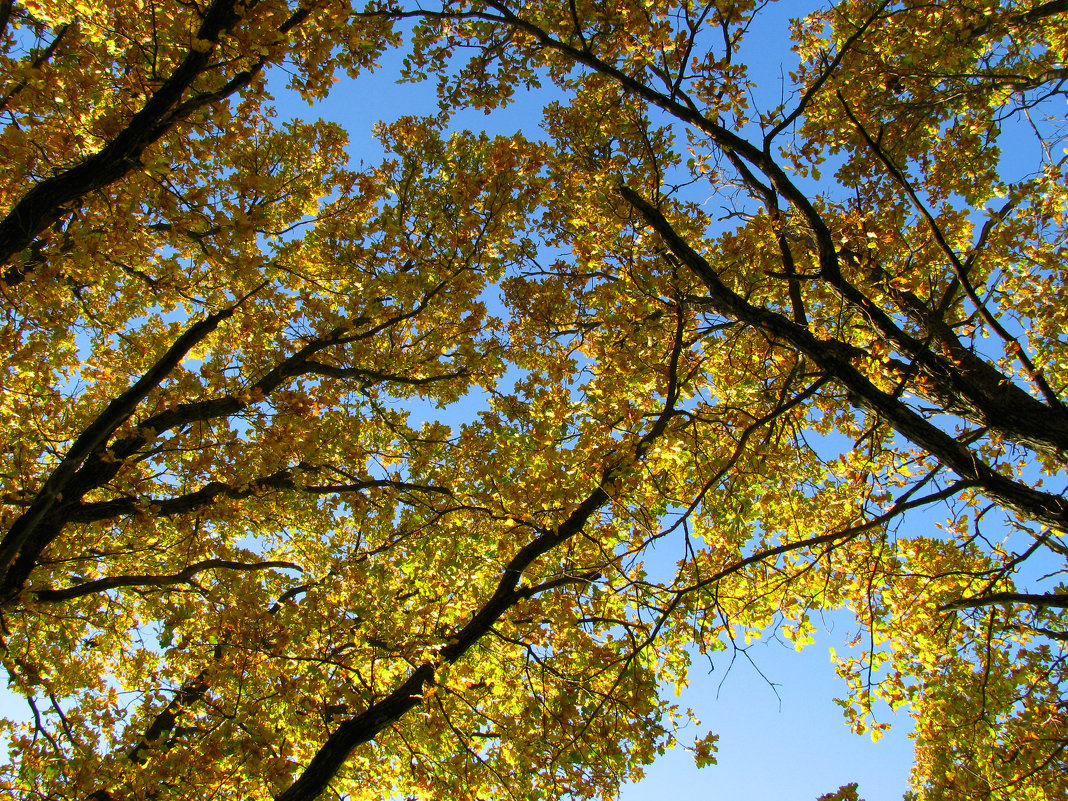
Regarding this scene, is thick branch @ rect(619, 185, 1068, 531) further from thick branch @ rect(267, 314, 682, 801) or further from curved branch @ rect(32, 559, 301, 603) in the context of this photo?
curved branch @ rect(32, 559, 301, 603)

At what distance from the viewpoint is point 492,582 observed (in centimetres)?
822

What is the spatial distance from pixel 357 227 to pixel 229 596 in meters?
4.76

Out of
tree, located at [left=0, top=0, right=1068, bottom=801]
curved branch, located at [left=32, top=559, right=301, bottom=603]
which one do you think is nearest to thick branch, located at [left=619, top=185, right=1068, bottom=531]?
tree, located at [left=0, top=0, right=1068, bottom=801]

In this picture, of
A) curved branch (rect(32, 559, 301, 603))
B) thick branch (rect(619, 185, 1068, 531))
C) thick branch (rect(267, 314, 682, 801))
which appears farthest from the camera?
curved branch (rect(32, 559, 301, 603))

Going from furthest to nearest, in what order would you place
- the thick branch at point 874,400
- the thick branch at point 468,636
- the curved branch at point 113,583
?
the curved branch at point 113,583 → the thick branch at point 468,636 → the thick branch at point 874,400

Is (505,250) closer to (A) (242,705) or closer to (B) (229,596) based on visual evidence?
(B) (229,596)

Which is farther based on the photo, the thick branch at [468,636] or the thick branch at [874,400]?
the thick branch at [468,636]

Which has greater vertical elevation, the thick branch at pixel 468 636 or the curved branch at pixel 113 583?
the curved branch at pixel 113 583

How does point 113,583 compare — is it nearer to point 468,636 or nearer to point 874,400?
point 468,636

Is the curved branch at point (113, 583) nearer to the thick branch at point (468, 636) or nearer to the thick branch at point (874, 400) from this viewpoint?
the thick branch at point (468, 636)

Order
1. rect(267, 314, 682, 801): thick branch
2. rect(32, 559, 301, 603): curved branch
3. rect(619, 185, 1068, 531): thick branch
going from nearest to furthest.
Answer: rect(619, 185, 1068, 531): thick branch
rect(267, 314, 682, 801): thick branch
rect(32, 559, 301, 603): curved branch

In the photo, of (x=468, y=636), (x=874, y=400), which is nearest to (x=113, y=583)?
(x=468, y=636)

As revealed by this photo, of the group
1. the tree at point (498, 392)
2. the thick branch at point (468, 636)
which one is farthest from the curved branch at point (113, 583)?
the thick branch at point (468, 636)

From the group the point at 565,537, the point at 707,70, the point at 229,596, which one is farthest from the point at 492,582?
the point at 707,70
